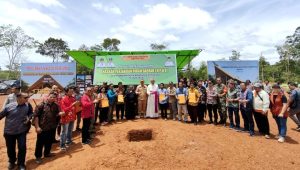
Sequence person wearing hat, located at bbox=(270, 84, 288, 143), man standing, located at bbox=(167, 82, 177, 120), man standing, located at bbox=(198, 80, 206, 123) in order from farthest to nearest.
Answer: man standing, located at bbox=(167, 82, 177, 120), man standing, located at bbox=(198, 80, 206, 123), person wearing hat, located at bbox=(270, 84, 288, 143)

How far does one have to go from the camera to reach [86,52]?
461 inches

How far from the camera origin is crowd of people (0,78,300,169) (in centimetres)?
564

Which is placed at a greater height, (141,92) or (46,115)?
(141,92)

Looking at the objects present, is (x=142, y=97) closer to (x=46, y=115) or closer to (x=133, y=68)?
(x=133, y=68)

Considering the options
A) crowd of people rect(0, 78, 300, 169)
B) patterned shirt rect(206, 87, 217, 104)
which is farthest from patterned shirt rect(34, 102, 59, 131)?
patterned shirt rect(206, 87, 217, 104)

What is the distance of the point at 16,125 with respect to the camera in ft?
18.0

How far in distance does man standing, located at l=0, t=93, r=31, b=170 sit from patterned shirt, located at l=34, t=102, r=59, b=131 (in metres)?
→ 0.41

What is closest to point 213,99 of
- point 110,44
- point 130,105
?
point 130,105

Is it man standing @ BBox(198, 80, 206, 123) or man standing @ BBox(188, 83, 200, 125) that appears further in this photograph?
man standing @ BBox(198, 80, 206, 123)

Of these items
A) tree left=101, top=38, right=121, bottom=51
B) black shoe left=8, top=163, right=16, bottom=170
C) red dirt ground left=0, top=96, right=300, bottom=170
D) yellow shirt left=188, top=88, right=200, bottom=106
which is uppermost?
tree left=101, top=38, right=121, bottom=51

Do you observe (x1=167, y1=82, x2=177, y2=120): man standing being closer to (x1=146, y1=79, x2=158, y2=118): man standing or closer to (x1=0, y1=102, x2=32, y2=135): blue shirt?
(x1=146, y1=79, x2=158, y2=118): man standing

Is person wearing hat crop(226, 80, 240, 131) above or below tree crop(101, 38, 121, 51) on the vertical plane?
below

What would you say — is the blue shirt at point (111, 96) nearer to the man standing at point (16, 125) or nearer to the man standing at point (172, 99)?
the man standing at point (172, 99)

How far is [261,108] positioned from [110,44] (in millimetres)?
41824
